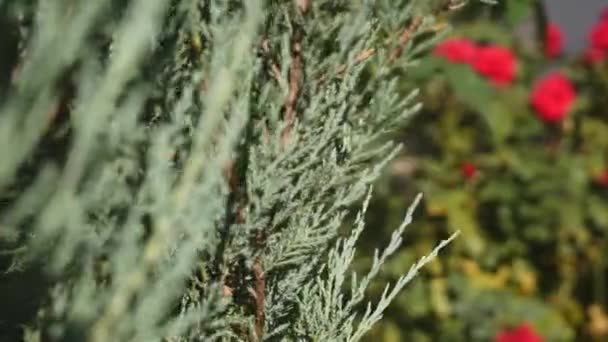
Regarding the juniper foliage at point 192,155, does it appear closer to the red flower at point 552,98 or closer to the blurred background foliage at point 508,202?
the blurred background foliage at point 508,202

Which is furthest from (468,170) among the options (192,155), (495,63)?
(192,155)

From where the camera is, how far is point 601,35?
479 centimetres

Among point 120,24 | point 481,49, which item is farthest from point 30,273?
point 481,49

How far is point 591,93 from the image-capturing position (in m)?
4.95

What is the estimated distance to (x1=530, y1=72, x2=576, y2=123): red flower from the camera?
15.1ft

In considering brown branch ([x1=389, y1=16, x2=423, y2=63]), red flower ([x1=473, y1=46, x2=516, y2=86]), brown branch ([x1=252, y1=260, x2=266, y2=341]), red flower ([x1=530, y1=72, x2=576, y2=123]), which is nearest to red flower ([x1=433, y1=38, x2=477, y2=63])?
red flower ([x1=473, y1=46, x2=516, y2=86])

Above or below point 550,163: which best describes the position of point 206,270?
above

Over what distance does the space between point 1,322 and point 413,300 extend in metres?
2.79

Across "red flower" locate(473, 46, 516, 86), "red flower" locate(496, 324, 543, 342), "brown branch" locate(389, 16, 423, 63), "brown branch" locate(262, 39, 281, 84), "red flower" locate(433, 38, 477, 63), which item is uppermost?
"brown branch" locate(262, 39, 281, 84)

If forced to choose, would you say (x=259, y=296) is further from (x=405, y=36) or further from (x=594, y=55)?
(x=594, y=55)

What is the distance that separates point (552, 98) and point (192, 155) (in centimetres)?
376

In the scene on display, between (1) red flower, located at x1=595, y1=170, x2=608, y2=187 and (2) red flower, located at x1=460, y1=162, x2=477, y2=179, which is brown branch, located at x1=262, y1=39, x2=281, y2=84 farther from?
(1) red flower, located at x1=595, y1=170, x2=608, y2=187

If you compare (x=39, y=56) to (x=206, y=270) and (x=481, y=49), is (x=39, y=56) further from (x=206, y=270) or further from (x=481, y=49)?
(x=481, y=49)

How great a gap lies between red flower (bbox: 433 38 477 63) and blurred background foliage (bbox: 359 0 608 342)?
0.01 m
